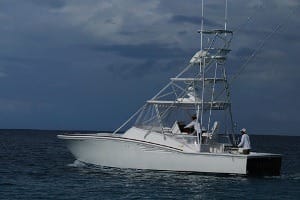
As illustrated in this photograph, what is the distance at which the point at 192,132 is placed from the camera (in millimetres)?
33156

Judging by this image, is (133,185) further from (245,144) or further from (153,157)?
(245,144)

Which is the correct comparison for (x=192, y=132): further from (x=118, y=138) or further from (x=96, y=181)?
(x=96, y=181)

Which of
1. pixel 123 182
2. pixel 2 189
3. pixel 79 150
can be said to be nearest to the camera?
pixel 2 189

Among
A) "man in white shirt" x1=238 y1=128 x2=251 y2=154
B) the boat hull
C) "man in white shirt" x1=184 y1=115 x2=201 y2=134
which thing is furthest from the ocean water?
"man in white shirt" x1=184 y1=115 x2=201 y2=134

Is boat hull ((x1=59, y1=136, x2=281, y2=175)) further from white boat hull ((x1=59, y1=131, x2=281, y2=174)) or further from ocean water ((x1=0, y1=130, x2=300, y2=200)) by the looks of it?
ocean water ((x1=0, y1=130, x2=300, y2=200))

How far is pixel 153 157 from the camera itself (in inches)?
1277

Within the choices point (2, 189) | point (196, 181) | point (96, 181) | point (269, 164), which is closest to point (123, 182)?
point (96, 181)

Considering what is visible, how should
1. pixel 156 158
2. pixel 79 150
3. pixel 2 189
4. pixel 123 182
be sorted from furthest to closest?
pixel 79 150 → pixel 156 158 → pixel 123 182 → pixel 2 189

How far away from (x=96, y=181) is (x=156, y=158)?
3.53m

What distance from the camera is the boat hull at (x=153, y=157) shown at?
31.0m

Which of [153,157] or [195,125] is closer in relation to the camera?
[153,157]

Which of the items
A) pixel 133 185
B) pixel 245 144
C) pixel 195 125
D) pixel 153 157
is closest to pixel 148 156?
pixel 153 157

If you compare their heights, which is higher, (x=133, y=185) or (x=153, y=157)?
(x=153, y=157)

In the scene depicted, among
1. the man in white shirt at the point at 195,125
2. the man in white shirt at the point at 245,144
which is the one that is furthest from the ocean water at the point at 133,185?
the man in white shirt at the point at 195,125
